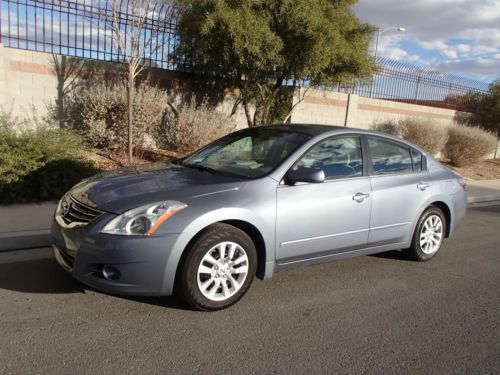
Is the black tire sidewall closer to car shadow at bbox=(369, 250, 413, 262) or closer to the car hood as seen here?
car shadow at bbox=(369, 250, 413, 262)

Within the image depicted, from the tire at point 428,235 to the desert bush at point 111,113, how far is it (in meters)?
6.45

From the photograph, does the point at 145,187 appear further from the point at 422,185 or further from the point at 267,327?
the point at 422,185

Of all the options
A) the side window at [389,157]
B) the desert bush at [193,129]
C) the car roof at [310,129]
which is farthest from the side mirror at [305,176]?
the desert bush at [193,129]

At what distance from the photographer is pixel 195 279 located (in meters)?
3.61

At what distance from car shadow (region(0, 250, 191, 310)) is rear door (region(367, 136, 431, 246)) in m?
2.27

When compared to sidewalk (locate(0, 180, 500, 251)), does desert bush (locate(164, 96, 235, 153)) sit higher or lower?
higher

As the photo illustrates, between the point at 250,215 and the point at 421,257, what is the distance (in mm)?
2711

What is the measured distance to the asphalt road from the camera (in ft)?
10.0

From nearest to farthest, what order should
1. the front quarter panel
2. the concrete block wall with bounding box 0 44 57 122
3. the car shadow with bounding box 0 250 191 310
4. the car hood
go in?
the front quarter panel
the car hood
the car shadow with bounding box 0 250 191 310
the concrete block wall with bounding box 0 44 57 122

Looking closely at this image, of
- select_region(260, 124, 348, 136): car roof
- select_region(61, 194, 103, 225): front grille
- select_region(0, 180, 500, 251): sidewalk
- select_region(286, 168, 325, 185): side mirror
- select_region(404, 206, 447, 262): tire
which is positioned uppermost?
select_region(260, 124, 348, 136): car roof

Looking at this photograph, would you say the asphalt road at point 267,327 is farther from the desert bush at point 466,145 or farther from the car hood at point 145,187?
the desert bush at point 466,145

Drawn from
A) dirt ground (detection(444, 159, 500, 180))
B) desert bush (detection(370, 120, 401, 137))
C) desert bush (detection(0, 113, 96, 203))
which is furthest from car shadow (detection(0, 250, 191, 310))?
desert bush (detection(370, 120, 401, 137))

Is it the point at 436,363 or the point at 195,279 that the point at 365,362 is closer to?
the point at 436,363

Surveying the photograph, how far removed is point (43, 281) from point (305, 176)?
259cm
